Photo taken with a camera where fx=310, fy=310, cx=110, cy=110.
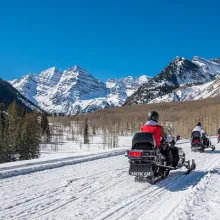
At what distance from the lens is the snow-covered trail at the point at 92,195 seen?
6.82 m

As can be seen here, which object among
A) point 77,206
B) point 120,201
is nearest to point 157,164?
point 120,201

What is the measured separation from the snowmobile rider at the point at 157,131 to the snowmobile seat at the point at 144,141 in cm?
27

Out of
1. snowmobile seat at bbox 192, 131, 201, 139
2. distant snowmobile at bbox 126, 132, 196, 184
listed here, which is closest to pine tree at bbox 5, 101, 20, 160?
snowmobile seat at bbox 192, 131, 201, 139

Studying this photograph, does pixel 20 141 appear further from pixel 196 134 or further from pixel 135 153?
pixel 135 153

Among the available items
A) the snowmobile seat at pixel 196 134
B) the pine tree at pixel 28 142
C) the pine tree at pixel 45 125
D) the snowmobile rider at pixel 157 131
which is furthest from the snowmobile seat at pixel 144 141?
the pine tree at pixel 45 125

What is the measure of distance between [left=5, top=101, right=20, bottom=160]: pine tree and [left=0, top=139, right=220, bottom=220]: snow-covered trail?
44.5 metres

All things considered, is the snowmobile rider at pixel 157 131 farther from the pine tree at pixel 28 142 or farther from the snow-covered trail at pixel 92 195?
the pine tree at pixel 28 142

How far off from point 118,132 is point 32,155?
11480cm

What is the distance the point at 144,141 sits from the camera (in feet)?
34.1

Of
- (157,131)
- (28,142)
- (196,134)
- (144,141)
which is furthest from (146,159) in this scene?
(28,142)

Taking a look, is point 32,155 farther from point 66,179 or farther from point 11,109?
point 66,179

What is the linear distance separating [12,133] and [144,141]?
51.0m

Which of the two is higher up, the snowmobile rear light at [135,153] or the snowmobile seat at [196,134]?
the snowmobile seat at [196,134]

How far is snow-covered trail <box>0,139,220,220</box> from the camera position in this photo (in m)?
6.82
